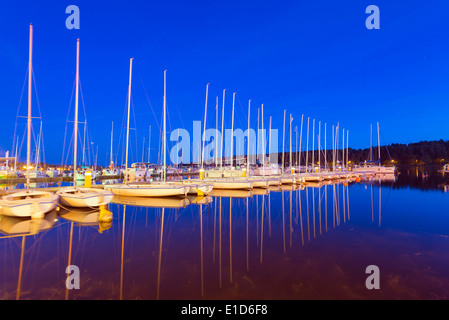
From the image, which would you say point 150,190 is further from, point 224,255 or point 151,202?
point 224,255

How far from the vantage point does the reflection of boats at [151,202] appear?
17359 millimetres

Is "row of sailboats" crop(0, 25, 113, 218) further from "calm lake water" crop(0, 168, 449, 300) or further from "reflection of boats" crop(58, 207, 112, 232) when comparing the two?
"calm lake water" crop(0, 168, 449, 300)

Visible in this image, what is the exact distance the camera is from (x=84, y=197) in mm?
14727

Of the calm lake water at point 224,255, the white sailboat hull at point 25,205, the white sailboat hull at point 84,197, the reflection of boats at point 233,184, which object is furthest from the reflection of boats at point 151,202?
the reflection of boats at point 233,184

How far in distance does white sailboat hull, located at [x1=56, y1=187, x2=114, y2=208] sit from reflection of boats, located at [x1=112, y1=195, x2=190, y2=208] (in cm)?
282

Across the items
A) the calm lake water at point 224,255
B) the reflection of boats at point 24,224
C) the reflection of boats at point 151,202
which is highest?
the reflection of boats at point 151,202

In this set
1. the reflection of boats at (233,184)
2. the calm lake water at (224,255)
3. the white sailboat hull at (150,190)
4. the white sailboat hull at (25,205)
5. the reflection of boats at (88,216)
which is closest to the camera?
the calm lake water at (224,255)

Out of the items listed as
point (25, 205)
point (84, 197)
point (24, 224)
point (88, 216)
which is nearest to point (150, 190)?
point (84, 197)

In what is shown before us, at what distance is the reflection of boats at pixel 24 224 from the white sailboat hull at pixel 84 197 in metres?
1.47

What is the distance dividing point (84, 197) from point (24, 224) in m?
3.14

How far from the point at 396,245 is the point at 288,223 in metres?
4.68

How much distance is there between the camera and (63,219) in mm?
13172

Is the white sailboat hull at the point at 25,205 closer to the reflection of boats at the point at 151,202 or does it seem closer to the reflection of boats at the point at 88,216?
the reflection of boats at the point at 88,216
